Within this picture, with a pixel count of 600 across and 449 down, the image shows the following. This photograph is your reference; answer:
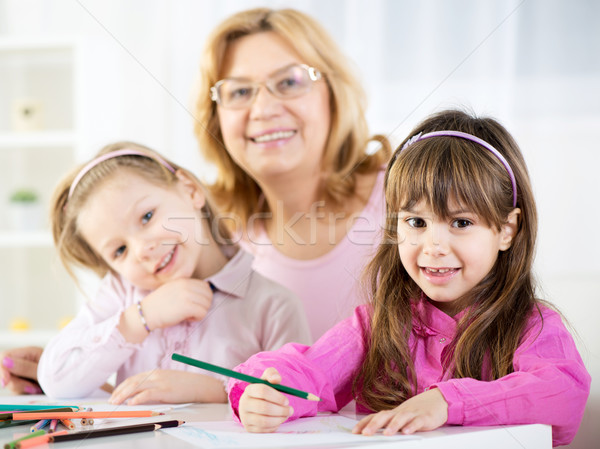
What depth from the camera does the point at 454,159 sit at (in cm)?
97

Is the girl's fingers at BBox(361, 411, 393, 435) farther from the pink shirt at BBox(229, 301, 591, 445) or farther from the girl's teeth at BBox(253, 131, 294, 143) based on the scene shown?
the girl's teeth at BBox(253, 131, 294, 143)

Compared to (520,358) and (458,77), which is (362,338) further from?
(458,77)

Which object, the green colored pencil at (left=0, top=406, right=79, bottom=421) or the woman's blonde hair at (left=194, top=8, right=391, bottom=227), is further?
the woman's blonde hair at (left=194, top=8, right=391, bottom=227)

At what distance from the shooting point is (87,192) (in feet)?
4.42

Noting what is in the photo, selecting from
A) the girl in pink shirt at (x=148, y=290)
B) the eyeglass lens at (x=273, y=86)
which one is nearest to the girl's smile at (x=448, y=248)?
the girl in pink shirt at (x=148, y=290)

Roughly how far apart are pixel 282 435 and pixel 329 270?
892 millimetres

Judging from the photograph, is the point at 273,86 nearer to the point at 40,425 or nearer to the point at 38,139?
the point at 40,425

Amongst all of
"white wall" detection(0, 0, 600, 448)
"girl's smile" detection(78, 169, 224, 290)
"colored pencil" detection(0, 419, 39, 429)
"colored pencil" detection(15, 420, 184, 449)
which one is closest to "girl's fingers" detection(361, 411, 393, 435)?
"colored pencil" detection(15, 420, 184, 449)

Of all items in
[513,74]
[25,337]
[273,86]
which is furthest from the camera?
[25,337]

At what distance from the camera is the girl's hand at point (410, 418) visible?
2.53 feet

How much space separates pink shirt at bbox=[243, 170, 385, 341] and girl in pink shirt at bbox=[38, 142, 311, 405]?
29 cm

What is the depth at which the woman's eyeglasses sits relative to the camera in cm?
165

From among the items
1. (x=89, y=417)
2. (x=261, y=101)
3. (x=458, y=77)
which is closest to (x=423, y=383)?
(x=89, y=417)

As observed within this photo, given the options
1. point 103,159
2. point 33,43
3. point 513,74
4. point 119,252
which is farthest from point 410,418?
point 33,43
